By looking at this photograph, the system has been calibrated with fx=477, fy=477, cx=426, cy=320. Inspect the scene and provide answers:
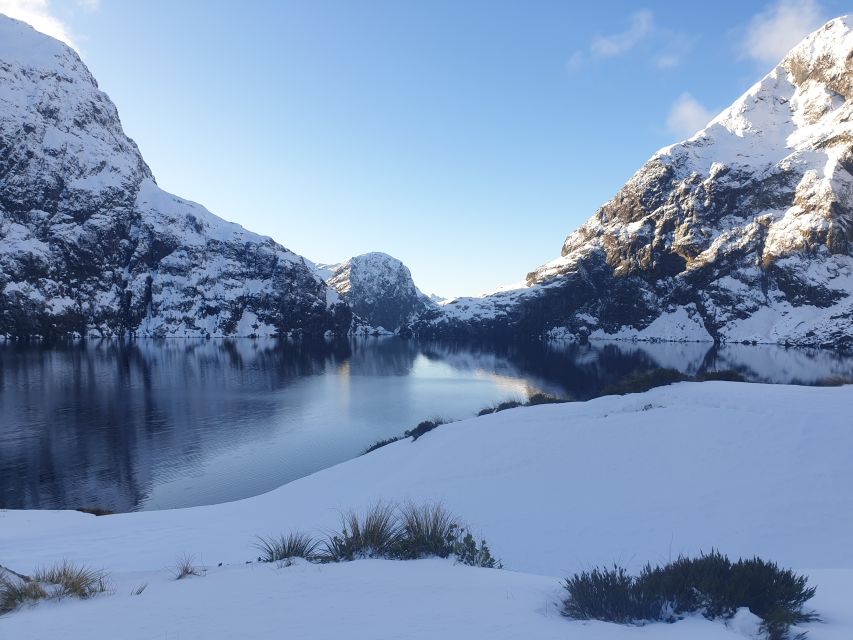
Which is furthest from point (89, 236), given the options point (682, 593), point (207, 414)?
point (682, 593)

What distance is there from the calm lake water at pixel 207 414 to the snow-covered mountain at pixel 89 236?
87031 millimetres

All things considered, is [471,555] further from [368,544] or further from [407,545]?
[368,544]

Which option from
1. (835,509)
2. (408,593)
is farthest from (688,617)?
(835,509)

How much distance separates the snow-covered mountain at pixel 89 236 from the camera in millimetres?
156625

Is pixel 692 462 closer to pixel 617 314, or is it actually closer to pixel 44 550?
pixel 44 550

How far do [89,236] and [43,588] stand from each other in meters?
205

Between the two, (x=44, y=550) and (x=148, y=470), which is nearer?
(x=44, y=550)

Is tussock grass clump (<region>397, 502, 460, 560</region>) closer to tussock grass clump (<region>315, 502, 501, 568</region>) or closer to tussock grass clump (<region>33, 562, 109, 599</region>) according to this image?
tussock grass clump (<region>315, 502, 501, 568</region>)

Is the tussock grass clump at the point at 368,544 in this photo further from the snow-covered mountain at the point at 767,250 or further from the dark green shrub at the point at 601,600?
the snow-covered mountain at the point at 767,250

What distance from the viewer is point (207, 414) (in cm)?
4325

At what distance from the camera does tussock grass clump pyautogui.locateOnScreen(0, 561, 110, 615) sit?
220 inches

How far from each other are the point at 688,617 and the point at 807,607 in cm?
125

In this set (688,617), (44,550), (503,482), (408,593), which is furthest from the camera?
(503,482)

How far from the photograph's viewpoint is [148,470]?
91.0ft
